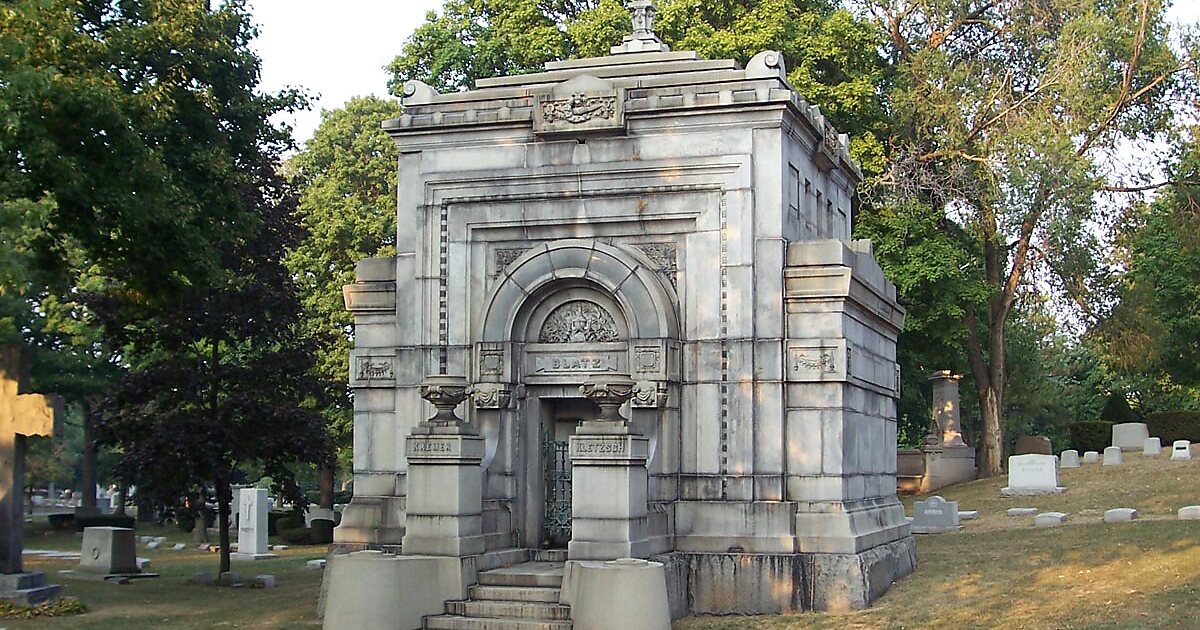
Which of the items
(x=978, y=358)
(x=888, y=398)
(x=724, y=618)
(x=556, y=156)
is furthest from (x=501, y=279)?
(x=978, y=358)

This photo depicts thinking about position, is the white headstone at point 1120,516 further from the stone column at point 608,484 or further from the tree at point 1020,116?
the stone column at point 608,484

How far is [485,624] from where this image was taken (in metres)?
15.0

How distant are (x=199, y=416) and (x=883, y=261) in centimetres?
1851

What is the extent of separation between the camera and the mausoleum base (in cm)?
1603

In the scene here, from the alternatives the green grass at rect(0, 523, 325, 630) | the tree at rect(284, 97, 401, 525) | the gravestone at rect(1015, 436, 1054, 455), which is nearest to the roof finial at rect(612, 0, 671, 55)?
the green grass at rect(0, 523, 325, 630)

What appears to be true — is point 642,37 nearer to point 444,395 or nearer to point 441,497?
point 444,395

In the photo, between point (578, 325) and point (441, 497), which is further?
point (578, 325)

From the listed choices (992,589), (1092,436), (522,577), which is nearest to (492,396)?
(522,577)

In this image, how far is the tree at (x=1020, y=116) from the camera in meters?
34.1

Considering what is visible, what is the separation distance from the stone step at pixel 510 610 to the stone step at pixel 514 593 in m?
0.07

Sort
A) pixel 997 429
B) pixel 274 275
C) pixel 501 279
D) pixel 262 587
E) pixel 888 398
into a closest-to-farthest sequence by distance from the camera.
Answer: pixel 501 279
pixel 888 398
pixel 262 587
pixel 274 275
pixel 997 429

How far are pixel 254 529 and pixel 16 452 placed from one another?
14563 mm

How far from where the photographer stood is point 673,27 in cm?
3391

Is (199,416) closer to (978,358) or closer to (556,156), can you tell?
(556,156)
